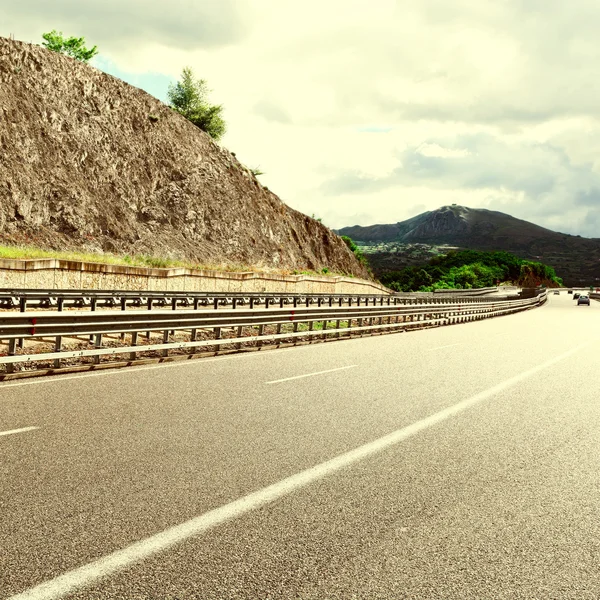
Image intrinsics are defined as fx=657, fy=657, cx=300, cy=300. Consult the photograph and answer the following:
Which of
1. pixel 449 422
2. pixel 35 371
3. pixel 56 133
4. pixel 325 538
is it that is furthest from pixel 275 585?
pixel 56 133

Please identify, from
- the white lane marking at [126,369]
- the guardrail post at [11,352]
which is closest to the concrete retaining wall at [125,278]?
the white lane marking at [126,369]

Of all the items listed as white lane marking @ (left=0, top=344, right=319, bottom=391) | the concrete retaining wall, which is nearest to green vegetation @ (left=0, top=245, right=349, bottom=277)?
the concrete retaining wall

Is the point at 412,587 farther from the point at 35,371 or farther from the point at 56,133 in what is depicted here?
the point at 56,133

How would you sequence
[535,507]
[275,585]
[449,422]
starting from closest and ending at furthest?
1. [275,585]
2. [535,507]
3. [449,422]

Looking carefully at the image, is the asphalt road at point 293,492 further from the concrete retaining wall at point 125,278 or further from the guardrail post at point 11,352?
the concrete retaining wall at point 125,278

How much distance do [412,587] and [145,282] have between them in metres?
29.1

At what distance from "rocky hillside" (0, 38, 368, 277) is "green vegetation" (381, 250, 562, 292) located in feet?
213

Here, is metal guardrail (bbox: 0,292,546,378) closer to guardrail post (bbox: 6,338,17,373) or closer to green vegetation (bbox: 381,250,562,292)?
guardrail post (bbox: 6,338,17,373)

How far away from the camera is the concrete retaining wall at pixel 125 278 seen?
81.1 ft

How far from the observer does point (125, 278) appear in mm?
29922

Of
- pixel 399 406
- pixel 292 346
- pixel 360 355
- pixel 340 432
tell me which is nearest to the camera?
pixel 340 432

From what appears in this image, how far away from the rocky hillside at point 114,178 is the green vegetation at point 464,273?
64783mm

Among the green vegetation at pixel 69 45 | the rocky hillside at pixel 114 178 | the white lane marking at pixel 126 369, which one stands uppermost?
the green vegetation at pixel 69 45

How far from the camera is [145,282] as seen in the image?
31.2 meters
